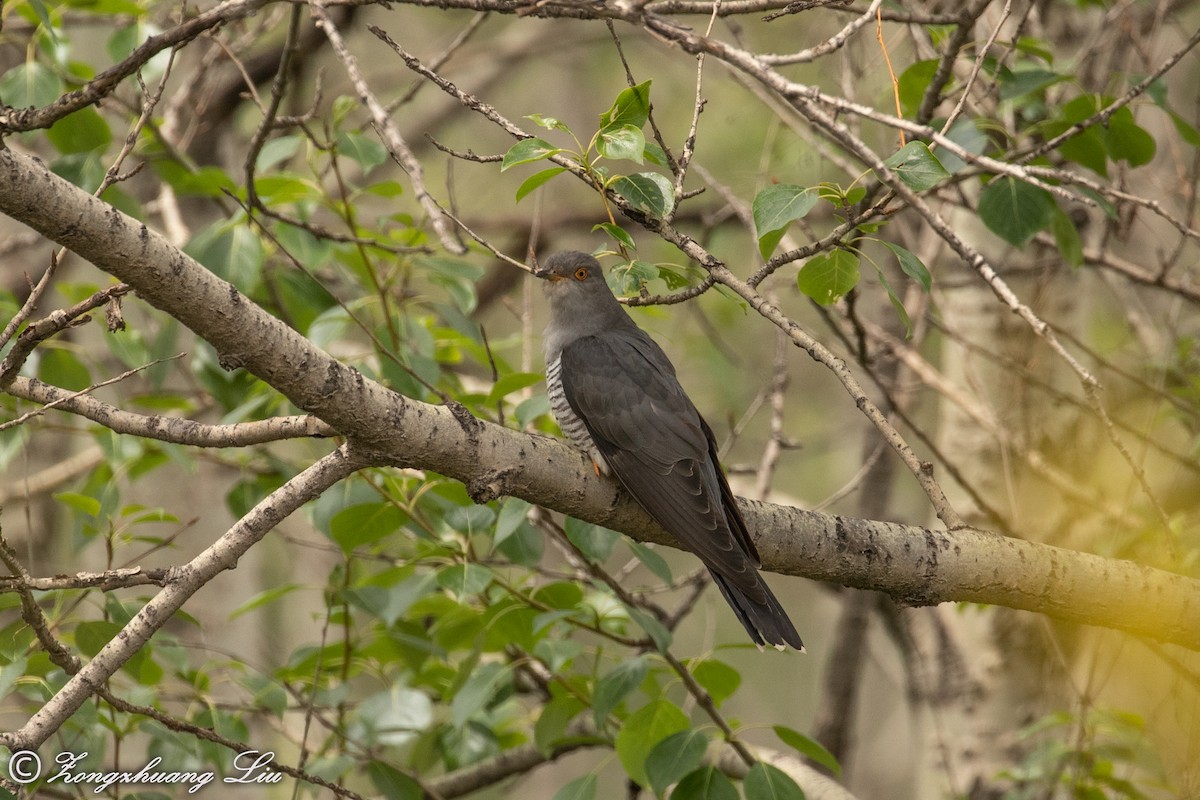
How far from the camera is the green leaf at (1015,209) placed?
343cm

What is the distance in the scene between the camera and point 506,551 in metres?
3.26

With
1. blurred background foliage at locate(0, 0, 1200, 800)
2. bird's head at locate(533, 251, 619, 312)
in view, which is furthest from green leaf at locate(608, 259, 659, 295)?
bird's head at locate(533, 251, 619, 312)

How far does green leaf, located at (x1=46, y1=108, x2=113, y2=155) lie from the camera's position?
11.6 feet

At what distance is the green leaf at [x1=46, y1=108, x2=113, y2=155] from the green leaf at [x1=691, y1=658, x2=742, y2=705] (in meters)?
2.70

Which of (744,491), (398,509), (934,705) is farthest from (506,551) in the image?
(934,705)

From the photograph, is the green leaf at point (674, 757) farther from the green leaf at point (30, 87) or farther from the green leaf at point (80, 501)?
the green leaf at point (30, 87)

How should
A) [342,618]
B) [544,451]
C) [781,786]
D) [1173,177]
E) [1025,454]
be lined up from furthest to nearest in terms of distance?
[1173,177] < [1025,454] < [342,618] < [781,786] < [544,451]

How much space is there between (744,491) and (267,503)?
3213 mm

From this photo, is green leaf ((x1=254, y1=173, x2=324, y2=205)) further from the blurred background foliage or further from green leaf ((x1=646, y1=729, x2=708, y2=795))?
green leaf ((x1=646, y1=729, x2=708, y2=795))

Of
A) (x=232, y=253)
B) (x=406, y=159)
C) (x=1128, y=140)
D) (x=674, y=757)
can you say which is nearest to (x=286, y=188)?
Answer: (x=232, y=253)

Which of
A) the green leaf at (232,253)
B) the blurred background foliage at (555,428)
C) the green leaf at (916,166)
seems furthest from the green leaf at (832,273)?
the green leaf at (232,253)

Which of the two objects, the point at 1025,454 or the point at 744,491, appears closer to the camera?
the point at 1025,454

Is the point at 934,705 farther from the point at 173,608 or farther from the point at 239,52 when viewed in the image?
the point at 239,52

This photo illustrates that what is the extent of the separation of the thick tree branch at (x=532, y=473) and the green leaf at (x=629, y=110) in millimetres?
793
